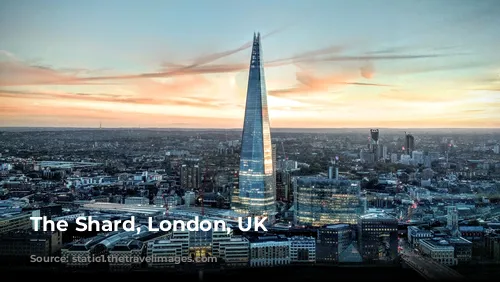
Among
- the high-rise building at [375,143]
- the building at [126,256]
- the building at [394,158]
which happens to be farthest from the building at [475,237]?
the building at [394,158]

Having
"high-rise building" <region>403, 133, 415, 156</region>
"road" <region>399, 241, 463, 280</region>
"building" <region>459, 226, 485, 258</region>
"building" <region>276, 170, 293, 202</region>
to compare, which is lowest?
"road" <region>399, 241, 463, 280</region>

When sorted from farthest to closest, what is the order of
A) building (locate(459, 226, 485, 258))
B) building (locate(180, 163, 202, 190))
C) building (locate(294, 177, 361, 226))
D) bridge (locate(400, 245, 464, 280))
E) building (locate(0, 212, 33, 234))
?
building (locate(180, 163, 202, 190)) → building (locate(294, 177, 361, 226)) → building (locate(0, 212, 33, 234)) → building (locate(459, 226, 485, 258)) → bridge (locate(400, 245, 464, 280))

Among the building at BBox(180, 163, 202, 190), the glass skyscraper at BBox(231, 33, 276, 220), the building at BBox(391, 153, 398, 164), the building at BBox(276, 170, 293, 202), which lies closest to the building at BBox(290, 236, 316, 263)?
the glass skyscraper at BBox(231, 33, 276, 220)

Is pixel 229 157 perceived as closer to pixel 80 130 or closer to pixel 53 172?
pixel 80 130

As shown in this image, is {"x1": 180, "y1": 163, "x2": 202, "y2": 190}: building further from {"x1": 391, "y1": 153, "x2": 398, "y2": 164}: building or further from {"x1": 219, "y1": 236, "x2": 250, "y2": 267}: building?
{"x1": 219, "y1": 236, "x2": 250, "y2": 267}: building

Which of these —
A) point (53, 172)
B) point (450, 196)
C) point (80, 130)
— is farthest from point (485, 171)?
point (53, 172)
